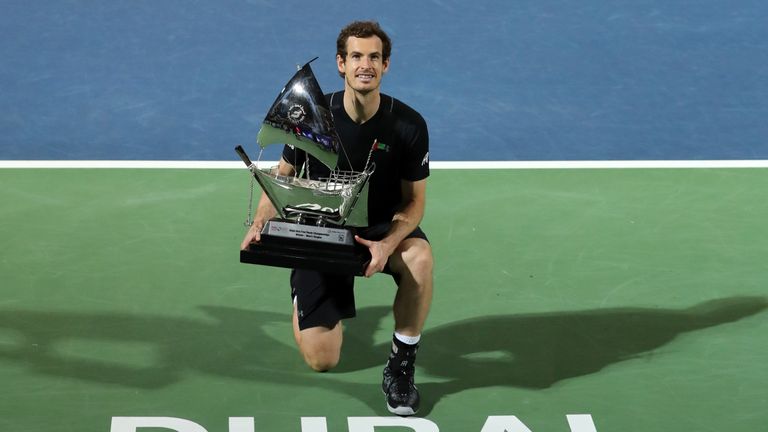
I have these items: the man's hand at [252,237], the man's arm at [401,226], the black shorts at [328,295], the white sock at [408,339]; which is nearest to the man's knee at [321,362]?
the black shorts at [328,295]

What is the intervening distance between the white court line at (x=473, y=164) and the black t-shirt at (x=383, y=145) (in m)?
2.34

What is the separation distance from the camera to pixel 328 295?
6074 millimetres

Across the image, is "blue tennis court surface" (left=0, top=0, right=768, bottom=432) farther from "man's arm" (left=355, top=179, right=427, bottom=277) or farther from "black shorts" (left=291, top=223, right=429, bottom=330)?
"man's arm" (left=355, top=179, right=427, bottom=277)

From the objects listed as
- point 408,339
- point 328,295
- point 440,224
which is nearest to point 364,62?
point 328,295

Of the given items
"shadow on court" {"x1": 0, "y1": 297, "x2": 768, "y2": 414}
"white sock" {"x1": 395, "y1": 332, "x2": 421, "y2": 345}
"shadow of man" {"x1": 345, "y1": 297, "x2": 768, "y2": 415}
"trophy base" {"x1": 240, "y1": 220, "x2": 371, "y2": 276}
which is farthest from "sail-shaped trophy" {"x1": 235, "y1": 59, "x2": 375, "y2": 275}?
"shadow of man" {"x1": 345, "y1": 297, "x2": 768, "y2": 415}

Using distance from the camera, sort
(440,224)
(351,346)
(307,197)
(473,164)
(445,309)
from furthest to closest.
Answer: (473,164), (440,224), (445,309), (351,346), (307,197)

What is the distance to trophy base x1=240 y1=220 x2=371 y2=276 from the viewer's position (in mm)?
5582

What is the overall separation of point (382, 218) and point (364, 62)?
84cm

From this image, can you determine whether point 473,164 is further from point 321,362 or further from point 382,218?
point 321,362

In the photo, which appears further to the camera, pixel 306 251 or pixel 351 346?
pixel 351 346

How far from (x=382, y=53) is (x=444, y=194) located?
2362mm

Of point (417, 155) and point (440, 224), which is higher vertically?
point (417, 155)

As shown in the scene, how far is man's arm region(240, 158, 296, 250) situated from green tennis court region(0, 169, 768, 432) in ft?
2.50

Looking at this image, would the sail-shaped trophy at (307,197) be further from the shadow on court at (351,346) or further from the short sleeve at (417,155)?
the shadow on court at (351,346)
